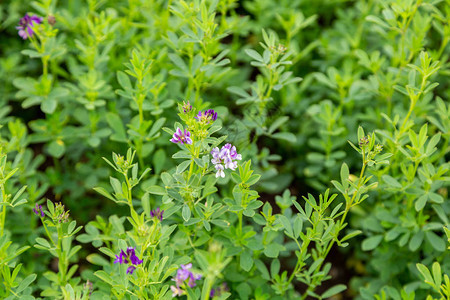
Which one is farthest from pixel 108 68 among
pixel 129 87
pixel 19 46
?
pixel 19 46

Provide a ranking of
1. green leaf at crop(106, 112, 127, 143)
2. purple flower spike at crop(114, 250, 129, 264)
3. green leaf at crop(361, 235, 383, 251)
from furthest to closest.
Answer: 1. green leaf at crop(106, 112, 127, 143)
2. green leaf at crop(361, 235, 383, 251)
3. purple flower spike at crop(114, 250, 129, 264)

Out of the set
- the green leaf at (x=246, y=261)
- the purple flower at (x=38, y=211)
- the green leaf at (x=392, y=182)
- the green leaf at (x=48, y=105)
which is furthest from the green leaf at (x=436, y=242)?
the green leaf at (x=48, y=105)

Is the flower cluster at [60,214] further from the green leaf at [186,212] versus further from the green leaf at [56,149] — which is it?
the green leaf at [56,149]

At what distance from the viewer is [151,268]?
2.13m

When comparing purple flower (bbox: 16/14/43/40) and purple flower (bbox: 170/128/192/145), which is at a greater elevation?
purple flower (bbox: 16/14/43/40)

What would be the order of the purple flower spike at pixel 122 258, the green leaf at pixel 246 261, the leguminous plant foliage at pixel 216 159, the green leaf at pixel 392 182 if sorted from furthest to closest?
1. the green leaf at pixel 392 182
2. the green leaf at pixel 246 261
3. the leguminous plant foliage at pixel 216 159
4. the purple flower spike at pixel 122 258

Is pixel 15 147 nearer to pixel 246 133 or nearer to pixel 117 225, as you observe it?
pixel 117 225

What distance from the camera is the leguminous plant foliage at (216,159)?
89.6 inches

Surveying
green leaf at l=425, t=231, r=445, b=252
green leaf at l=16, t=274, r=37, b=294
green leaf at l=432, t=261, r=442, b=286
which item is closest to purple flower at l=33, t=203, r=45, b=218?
green leaf at l=16, t=274, r=37, b=294

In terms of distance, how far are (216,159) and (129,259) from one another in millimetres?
578

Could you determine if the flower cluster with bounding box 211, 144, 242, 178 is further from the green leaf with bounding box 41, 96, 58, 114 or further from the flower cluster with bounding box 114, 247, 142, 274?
the green leaf with bounding box 41, 96, 58, 114

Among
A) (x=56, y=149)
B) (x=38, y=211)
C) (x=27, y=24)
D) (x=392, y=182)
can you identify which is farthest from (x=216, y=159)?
(x=27, y=24)

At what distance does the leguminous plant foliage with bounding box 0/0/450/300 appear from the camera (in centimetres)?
228

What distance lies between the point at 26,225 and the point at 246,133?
4.65ft
